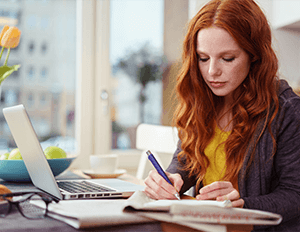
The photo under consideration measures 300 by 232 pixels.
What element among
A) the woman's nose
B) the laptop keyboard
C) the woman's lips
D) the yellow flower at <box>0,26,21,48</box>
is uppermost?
the yellow flower at <box>0,26,21,48</box>

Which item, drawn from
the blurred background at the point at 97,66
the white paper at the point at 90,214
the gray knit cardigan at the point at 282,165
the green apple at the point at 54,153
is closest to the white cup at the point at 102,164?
the green apple at the point at 54,153

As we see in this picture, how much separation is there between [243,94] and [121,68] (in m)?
1.39

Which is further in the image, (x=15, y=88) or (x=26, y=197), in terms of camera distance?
(x=15, y=88)

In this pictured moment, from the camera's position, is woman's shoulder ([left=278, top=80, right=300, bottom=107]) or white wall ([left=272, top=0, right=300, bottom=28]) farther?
white wall ([left=272, top=0, right=300, bottom=28])

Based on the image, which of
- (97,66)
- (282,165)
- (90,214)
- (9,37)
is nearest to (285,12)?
(97,66)

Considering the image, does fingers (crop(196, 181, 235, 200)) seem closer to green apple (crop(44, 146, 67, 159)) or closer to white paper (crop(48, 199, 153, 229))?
white paper (crop(48, 199, 153, 229))

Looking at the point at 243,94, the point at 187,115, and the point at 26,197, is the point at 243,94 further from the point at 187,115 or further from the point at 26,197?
the point at 26,197

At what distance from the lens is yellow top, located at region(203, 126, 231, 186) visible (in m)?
1.07

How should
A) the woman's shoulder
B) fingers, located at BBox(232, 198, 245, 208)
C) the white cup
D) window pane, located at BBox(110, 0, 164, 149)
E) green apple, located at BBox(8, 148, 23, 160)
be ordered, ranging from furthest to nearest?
1. window pane, located at BBox(110, 0, 164, 149)
2. the white cup
3. green apple, located at BBox(8, 148, 23, 160)
4. the woman's shoulder
5. fingers, located at BBox(232, 198, 245, 208)

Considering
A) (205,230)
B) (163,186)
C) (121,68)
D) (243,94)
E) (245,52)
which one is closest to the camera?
(205,230)

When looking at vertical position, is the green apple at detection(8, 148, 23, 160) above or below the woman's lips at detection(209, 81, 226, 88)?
below

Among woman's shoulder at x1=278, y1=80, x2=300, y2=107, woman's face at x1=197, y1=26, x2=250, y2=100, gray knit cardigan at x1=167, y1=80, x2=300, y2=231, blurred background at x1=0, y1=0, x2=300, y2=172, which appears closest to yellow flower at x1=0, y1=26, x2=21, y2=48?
woman's face at x1=197, y1=26, x2=250, y2=100

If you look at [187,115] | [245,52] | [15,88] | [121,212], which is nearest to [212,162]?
[187,115]

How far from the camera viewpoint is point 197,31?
3.24 ft
